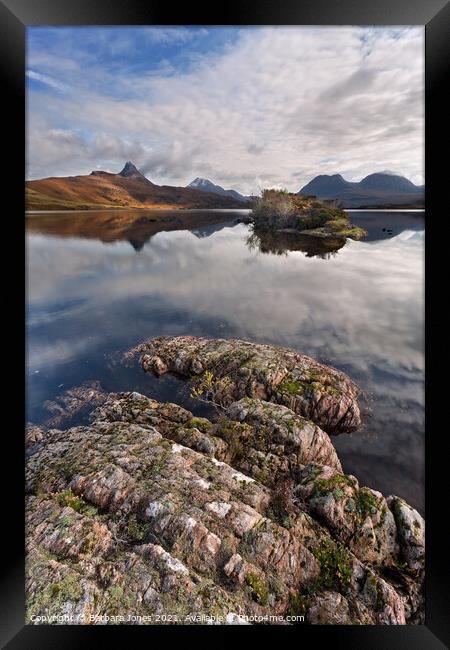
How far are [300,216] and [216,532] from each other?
7.24 meters

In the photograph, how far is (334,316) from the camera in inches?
231

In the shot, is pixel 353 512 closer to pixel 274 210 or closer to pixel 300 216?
pixel 274 210

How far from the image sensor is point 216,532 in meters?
3.77

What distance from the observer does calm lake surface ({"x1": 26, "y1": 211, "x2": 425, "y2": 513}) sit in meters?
5.00

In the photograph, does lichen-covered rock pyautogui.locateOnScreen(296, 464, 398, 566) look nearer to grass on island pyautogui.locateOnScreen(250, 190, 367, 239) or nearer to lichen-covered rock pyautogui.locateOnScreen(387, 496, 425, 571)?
lichen-covered rock pyautogui.locateOnScreen(387, 496, 425, 571)

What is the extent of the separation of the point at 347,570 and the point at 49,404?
5087 mm

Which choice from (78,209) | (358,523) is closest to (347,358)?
(358,523)

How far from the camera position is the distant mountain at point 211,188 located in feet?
20.4

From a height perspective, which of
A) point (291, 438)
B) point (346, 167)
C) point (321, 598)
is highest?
point (346, 167)

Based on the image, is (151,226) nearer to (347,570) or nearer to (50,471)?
(50,471)

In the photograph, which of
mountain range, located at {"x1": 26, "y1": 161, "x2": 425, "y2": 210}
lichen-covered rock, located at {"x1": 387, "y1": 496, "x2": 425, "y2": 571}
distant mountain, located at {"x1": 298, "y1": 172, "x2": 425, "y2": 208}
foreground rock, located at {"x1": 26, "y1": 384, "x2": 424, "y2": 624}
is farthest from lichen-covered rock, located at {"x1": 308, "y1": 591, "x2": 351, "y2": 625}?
distant mountain, located at {"x1": 298, "y1": 172, "x2": 425, "y2": 208}
